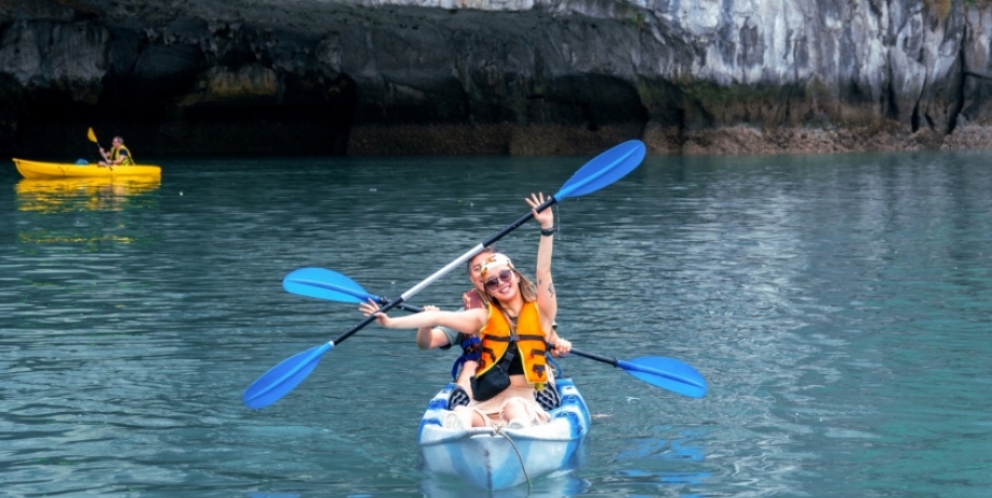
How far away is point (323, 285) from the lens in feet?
26.1

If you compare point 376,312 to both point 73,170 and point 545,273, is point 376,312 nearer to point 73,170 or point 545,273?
point 545,273

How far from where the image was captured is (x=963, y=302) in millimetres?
10695

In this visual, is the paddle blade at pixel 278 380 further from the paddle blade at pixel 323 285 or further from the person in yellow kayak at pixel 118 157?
the person in yellow kayak at pixel 118 157

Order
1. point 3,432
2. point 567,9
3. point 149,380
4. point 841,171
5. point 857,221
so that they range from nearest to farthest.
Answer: point 3,432 → point 149,380 → point 857,221 → point 841,171 → point 567,9

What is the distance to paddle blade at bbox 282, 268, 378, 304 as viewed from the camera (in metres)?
7.87

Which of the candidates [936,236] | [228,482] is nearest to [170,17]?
[936,236]

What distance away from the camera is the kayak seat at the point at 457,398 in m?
7.01

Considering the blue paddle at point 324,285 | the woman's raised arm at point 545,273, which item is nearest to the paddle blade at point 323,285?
the blue paddle at point 324,285

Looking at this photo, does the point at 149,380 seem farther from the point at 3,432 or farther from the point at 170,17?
the point at 170,17

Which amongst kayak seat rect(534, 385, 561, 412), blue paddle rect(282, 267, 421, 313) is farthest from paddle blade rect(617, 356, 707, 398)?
blue paddle rect(282, 267, 421, 313)

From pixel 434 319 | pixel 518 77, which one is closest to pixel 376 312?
pixel 434 319

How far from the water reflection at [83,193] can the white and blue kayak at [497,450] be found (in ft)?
43.9

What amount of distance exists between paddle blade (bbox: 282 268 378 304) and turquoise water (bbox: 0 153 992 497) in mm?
653

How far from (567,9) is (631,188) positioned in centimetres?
653
